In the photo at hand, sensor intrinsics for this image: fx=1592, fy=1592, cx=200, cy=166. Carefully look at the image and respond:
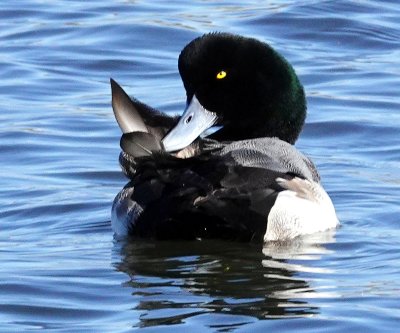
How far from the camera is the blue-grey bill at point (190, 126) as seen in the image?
970 cm

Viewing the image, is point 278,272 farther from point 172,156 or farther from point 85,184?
point 85,184

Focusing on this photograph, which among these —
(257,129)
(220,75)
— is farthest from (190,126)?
(257,129)

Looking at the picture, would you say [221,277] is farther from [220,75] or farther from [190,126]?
[220,75]

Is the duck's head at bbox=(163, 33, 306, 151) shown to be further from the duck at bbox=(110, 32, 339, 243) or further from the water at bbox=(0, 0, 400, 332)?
the water at bbox=(0, 0, 400, 332)

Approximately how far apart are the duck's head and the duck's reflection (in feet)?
3.31

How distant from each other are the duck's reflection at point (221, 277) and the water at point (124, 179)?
0.4 inches

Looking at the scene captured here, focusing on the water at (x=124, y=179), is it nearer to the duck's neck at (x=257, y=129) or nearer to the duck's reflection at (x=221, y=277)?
the duck's reflection at (x=221, y=277)

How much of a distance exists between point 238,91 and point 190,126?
1.46 ft

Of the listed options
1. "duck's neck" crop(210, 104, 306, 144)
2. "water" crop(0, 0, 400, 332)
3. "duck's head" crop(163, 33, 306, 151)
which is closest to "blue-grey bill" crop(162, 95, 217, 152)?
"duck's head" crop(163, 33, 306, 151)

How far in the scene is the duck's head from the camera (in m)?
9.94

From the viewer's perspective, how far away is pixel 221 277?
28.2ft

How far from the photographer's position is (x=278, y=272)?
863 cm

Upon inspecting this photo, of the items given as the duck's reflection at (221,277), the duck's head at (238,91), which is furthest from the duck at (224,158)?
the duck's reflection at (221,277)

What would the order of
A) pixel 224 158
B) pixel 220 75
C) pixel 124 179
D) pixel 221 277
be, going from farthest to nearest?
1. pixel 124 179
2. pixel 220 75
3. pixel 224 158
4. pixel 221 277
